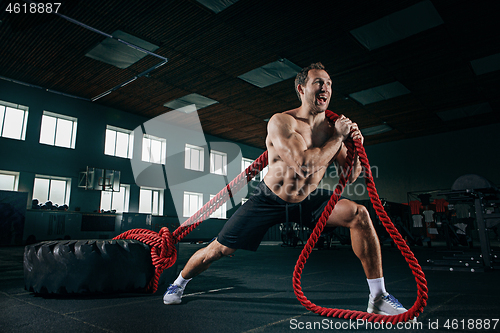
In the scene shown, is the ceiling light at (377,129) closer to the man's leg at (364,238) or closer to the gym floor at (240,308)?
the gym floor at (240,308)

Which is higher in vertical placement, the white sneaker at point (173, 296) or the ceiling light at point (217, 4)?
the ceiling light at point (217, 4)

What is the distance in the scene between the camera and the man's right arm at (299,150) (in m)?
1.56

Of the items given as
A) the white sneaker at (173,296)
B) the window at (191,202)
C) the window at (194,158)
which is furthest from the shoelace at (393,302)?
the window at (194,158)

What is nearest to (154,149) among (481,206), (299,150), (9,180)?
(9,180)

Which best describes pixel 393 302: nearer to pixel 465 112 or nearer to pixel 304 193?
pixel 304 193

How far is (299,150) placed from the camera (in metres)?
1.58

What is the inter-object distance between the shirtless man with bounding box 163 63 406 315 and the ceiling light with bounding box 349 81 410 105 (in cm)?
724

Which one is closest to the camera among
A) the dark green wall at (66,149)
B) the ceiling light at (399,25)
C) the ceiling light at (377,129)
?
the ceiling light at (399,25)

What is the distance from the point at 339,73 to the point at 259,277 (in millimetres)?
6088

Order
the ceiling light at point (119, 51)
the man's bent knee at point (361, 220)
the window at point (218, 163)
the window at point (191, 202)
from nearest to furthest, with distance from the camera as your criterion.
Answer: the man's bent knee at point (361, 220), the ceiling light at point (119, 51), the window at point (191, 202), the window at point (218, 163)

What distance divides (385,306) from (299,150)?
34.4 inches

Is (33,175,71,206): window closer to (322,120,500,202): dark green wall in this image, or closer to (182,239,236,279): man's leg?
(182,239,236,279): man's leg

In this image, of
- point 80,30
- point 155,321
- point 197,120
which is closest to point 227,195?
point 155,321

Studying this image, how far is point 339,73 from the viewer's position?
24.8 feet
